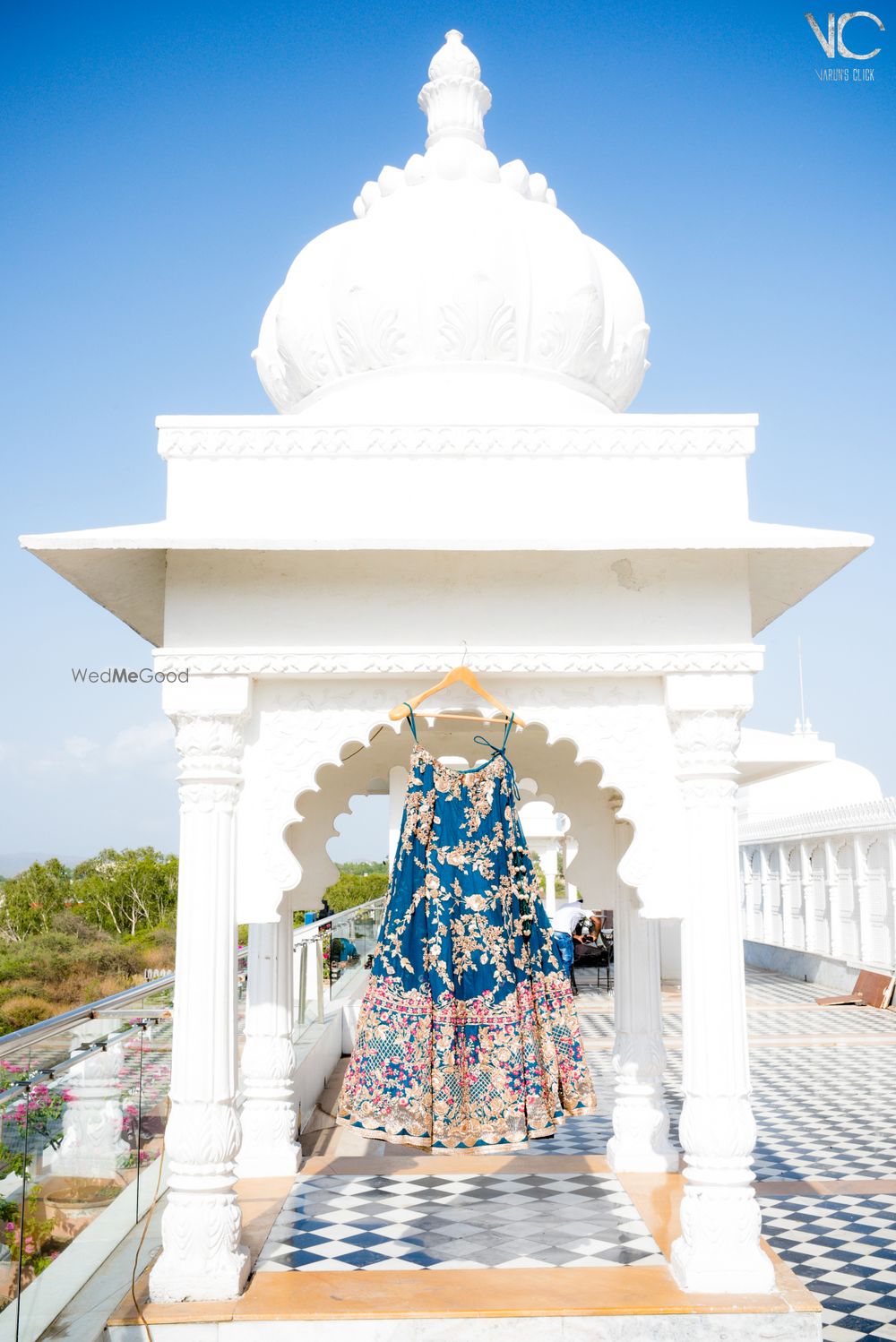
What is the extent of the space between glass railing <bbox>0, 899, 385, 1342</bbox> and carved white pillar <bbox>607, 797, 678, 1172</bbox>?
5.96ft

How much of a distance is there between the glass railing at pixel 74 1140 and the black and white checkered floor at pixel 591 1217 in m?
0.56

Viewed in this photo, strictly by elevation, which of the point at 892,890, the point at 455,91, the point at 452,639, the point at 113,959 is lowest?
the point at 113,959

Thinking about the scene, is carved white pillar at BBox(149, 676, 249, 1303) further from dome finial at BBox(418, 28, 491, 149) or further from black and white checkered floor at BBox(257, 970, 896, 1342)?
dome finial at BBox(418, 28, 491, 149)

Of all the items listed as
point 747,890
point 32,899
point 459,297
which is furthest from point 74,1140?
point 32,899

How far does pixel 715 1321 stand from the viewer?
120 inches

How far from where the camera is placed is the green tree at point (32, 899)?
2450 centimetres

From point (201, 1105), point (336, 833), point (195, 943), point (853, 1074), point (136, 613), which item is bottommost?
point (853, 1074)

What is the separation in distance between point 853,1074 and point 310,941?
4016 mm

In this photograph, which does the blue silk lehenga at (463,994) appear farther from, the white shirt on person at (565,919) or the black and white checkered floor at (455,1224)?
the white shirt on person at (565,919)

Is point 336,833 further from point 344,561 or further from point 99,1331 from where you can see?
point 99,1331

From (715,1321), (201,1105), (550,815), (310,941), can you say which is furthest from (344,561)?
(550,815)

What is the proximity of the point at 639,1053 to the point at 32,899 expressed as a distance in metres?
24.4

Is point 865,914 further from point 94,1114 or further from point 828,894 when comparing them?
point 94,1114

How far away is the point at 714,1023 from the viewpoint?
3.33 meters
